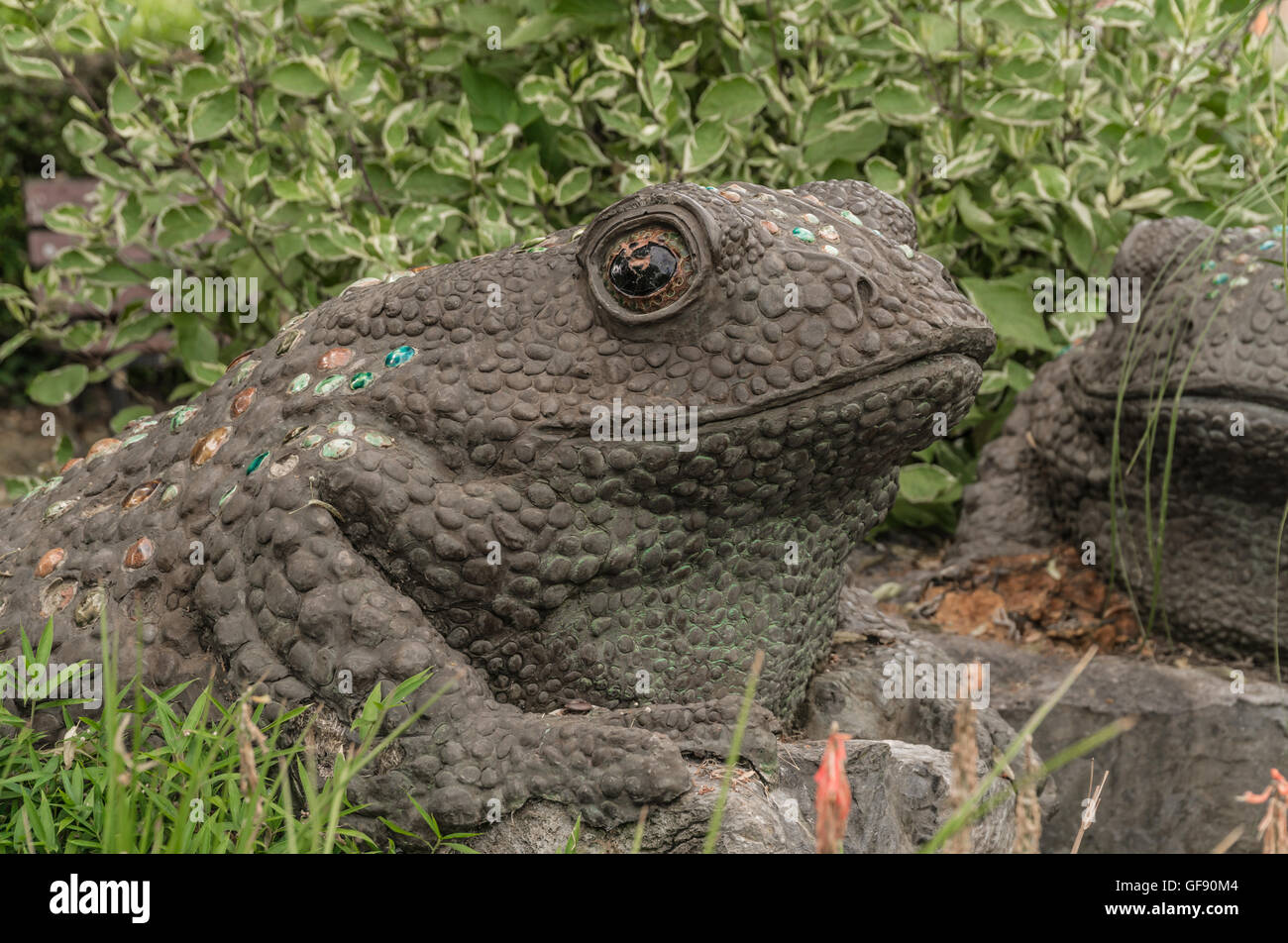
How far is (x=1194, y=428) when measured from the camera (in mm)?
3252

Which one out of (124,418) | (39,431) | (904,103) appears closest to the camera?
(904,103)

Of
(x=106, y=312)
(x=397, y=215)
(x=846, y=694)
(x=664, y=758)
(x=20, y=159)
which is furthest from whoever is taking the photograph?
(x=20, y=159)

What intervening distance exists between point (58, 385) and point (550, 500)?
3.51 m

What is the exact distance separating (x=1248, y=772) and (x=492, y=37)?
3.29m

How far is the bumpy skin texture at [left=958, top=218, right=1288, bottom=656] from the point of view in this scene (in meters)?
3.21

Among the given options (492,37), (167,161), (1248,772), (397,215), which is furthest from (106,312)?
(1248,772)

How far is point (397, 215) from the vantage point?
4371 mm

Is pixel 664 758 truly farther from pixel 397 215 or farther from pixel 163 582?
pixel 397 215

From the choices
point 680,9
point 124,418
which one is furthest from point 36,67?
point 680,9

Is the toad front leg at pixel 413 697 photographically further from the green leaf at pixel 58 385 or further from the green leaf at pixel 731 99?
the green leaf at pixel 58 385

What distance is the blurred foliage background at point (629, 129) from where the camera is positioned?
437 centimetres

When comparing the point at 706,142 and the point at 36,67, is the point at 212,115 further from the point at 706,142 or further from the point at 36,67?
the point at 706,142

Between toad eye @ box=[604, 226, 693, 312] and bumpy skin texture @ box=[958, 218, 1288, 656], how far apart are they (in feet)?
4.62

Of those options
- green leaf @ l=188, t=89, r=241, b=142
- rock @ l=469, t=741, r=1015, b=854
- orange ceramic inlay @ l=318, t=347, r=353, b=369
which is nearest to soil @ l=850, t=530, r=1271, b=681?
rock @ l=469, t=741, r=1015, b=854
